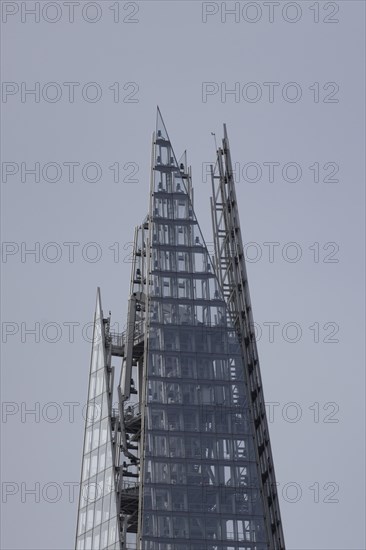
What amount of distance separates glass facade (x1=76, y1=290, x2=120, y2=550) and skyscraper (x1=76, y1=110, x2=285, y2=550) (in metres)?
0.15

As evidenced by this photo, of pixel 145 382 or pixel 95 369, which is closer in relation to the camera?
pixel 145 382

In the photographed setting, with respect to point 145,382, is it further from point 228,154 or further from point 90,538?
point 228,154

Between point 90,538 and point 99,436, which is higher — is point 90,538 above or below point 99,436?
below

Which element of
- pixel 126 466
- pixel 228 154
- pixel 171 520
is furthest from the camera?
pixel 228 154

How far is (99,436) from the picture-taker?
157 metres

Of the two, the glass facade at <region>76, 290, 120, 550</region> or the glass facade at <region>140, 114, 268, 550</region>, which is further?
the glass facade at <region>76, 290, 120, 550</region>

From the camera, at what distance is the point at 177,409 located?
15025cm

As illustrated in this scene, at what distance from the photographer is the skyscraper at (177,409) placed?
145m

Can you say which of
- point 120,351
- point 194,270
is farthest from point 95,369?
point 194,270

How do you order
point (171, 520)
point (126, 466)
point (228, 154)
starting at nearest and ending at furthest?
point (171, 520)
point (126, 466)
point (228, 154)

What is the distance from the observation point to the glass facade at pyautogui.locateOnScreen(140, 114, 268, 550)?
14438 cm

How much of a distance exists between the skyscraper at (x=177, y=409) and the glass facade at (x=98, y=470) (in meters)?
0.15

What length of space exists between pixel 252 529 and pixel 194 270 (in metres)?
27.1

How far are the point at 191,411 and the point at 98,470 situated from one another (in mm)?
11534
